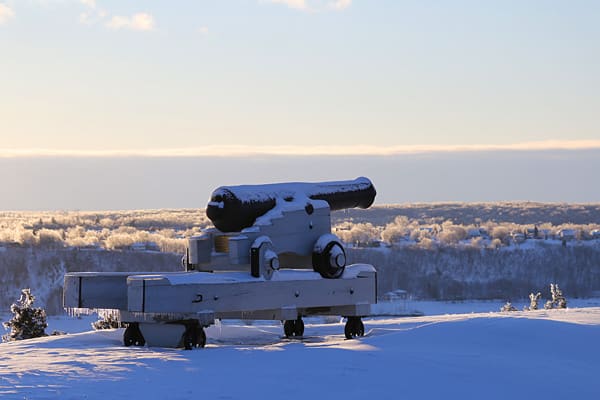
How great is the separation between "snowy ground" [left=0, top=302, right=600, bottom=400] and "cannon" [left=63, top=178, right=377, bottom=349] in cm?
39

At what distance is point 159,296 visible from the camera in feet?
40.4

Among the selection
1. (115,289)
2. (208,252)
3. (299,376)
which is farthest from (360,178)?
(299,376)

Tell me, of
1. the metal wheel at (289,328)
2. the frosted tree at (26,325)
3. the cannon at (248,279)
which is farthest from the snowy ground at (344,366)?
the frosted tree at (26,325)

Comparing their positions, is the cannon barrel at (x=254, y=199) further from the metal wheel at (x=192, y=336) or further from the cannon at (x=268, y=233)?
the metal wheel at (x=192, y=336)

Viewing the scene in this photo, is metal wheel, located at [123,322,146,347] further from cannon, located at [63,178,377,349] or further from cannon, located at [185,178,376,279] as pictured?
cannon, located at [185,178,376,279]

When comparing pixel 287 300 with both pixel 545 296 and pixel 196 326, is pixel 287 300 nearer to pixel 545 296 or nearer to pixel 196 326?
pixel 196 326

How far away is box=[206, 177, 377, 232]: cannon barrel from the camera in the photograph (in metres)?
13.7

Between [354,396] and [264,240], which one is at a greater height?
[264,240]

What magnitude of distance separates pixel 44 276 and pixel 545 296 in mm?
27175

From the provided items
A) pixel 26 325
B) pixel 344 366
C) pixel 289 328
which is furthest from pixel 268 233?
pixel 26 325

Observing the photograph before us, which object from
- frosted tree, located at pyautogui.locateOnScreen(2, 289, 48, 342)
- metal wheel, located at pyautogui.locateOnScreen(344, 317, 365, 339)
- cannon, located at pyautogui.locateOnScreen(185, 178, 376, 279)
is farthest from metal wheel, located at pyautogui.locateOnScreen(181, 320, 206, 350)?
frosted tree, located at pyautogui.locateOnScreen(2, 289, 48, 342)

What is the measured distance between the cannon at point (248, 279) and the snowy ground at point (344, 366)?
39 centimetres

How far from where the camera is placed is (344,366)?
11.0 m

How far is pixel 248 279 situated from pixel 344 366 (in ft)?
7.96
